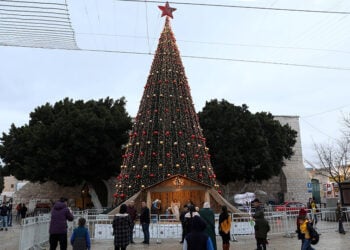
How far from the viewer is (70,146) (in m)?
24.4

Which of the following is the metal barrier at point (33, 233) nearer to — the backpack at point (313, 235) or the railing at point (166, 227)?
the railing at point (166, 227)

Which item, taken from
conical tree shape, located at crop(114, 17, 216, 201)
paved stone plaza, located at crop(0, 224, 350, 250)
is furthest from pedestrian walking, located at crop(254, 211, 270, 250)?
conical tree shape, located at crop(114, 17, 216, 201)

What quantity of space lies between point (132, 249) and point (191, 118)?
716cm

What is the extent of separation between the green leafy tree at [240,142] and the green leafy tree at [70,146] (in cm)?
694

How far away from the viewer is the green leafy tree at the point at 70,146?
78.6 ft

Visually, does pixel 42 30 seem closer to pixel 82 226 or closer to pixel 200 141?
pixel 82 226

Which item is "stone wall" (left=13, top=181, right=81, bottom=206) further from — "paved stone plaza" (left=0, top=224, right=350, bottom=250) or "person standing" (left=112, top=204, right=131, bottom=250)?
"person standing" (left=112, top=204, right=131, bottom=250)

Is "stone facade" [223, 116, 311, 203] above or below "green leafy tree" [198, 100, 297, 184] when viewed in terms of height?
below

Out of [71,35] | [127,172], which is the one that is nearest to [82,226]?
[71,35]

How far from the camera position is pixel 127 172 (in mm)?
14664

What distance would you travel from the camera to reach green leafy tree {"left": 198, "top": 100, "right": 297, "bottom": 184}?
25.9 metres

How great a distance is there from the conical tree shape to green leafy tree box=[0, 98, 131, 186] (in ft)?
31.9

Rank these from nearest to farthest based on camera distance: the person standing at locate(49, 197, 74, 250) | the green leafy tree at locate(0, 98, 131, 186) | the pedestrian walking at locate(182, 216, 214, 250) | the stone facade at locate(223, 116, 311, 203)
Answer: the pedestrian walking at locate(182, 216, 214, 250) → the person standing at locate(49, 197, 74, 250) → the green leafy tree at locate(0, 98, 131, 186) → the stone facade at locate(223, 116, 311, 203)

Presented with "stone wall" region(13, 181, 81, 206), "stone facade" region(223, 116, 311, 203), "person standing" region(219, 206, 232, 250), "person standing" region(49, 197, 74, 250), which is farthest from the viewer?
"stone facade" region(223, 116, 311, 203)
